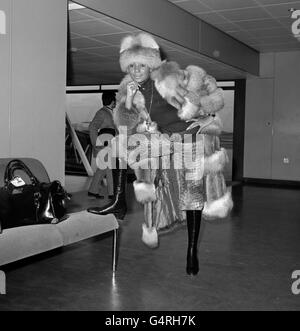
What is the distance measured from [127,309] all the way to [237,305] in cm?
61

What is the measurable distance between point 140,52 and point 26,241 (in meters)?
1.26

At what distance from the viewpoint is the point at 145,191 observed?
9.36 ft

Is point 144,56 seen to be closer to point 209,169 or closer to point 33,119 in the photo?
point 209,169

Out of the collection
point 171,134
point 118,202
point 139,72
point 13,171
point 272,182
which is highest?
point 139,72

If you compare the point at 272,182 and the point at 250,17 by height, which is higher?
the point at 250,17

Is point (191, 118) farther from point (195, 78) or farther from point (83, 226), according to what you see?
point (83, 226)

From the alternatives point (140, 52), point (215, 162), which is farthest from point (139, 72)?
point (215, 162)

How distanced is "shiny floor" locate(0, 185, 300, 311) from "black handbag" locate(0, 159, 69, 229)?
443mm

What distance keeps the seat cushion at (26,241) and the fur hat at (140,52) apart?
1.09 metres

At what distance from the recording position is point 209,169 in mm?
2811

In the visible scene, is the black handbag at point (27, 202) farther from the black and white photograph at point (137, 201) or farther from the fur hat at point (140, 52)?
the fur hat at point (140, 52)

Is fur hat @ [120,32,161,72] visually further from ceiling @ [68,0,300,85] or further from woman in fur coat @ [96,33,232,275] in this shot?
ceiling @ [68,0,300,85]

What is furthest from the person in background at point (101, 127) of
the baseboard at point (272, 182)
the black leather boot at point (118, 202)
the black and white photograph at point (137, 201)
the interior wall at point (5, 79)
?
the baseboard at point (272, 182)

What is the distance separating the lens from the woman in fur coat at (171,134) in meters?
2.67
